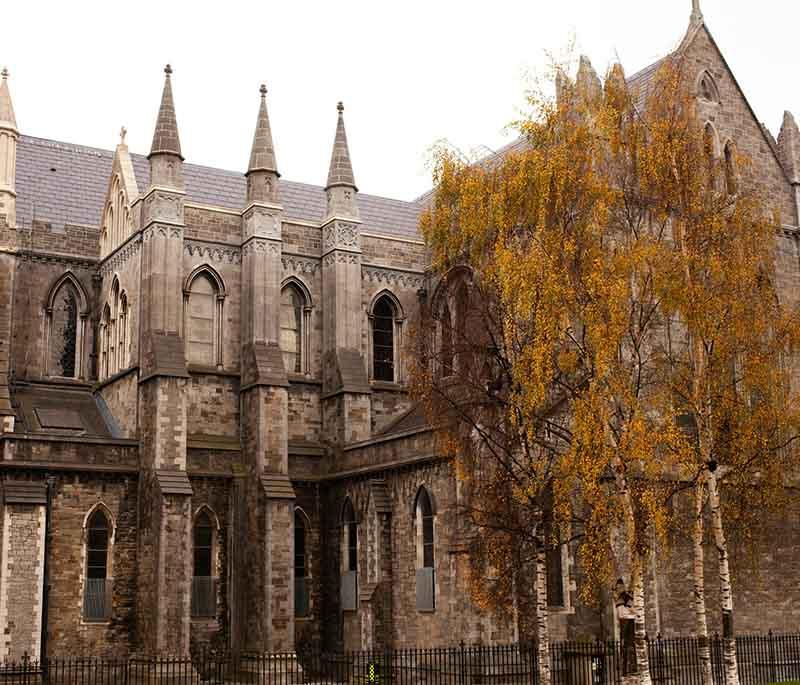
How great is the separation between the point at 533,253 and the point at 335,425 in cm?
1546

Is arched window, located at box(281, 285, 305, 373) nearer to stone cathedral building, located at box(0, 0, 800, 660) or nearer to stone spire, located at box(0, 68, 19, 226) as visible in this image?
stone cathedral building, located at box(0, 0, 800, 660)

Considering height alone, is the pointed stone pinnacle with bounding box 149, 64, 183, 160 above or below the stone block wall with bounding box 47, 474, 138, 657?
above

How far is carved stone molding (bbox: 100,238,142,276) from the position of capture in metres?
36.6

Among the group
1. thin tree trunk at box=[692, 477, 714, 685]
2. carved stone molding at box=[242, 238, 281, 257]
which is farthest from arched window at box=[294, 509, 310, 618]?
thin tree trunk at box=[692, 477, 714, 685]

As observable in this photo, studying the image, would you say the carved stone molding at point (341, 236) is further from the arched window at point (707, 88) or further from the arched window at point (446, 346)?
the arched window at point (446, 346)

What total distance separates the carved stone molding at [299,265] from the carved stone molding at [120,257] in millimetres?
4704

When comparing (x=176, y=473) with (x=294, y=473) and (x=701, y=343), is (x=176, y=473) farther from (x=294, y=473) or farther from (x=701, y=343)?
(x=701, y=343)

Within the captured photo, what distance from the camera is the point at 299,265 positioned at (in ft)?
126

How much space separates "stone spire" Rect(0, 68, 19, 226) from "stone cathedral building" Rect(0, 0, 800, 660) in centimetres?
7

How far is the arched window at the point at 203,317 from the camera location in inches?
1426

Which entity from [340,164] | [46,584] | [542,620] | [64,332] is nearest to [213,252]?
[340,164]

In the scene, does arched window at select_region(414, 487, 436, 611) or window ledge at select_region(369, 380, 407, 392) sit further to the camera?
window ledge at select_region(369, 380, 407, 392)

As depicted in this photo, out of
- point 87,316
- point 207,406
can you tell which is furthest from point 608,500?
point 87,316

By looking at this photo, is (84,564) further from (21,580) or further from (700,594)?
(700,594)
